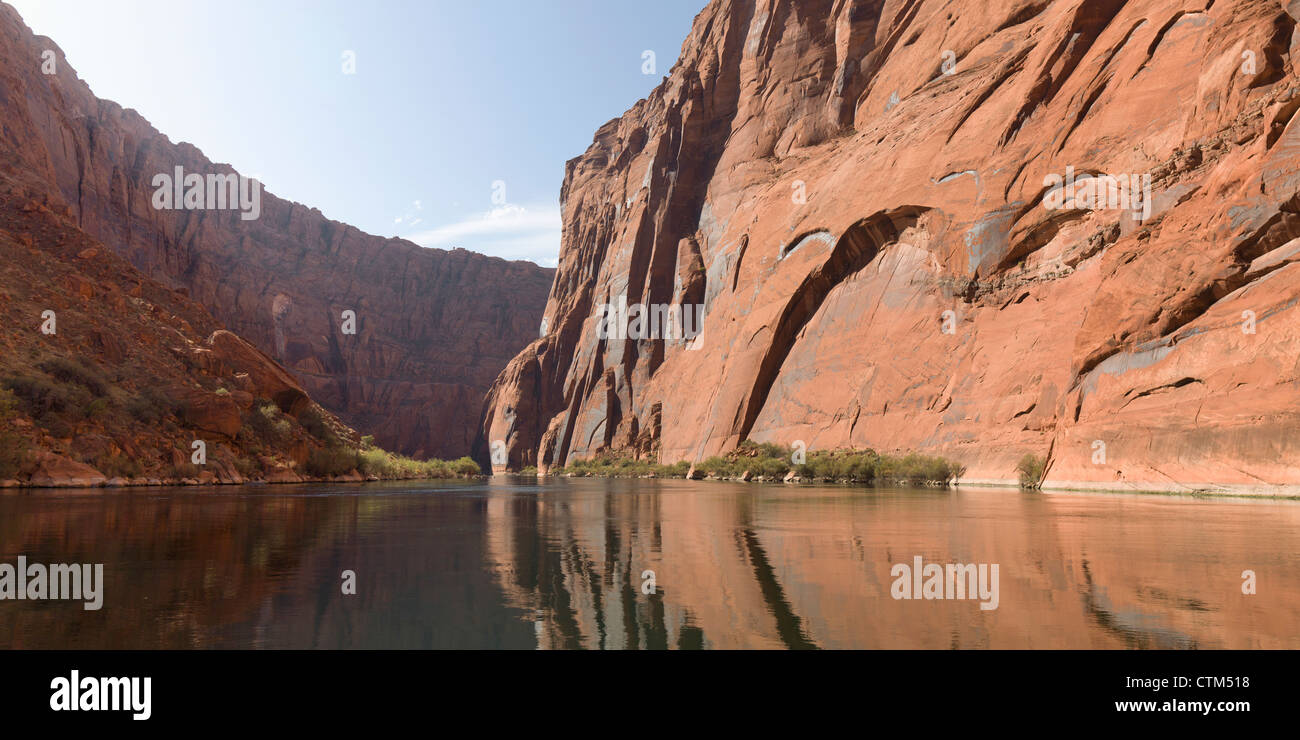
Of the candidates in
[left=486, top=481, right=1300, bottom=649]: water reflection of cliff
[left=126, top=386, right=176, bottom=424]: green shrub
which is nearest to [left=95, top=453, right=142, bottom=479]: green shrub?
[left=126, top=386, right=176, bottom=424]: green shrub

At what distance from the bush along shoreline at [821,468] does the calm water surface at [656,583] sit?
990 inches

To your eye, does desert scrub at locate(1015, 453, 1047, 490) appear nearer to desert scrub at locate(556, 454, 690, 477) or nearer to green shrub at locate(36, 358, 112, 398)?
desert scrub at locate(556, 454, 690, 477)

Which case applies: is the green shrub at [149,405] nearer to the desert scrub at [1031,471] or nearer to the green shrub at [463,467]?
the desert scrub at [1031,471]

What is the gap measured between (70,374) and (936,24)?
2662 inches

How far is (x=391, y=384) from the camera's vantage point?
5915 inches

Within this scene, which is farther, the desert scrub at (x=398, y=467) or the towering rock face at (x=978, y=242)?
the desert scrub at (x=398, y=467)

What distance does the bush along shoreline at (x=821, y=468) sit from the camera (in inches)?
1624

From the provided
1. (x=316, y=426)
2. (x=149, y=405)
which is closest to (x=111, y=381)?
(x=149, y=405)

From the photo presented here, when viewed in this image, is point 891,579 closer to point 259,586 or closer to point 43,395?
point 259,586

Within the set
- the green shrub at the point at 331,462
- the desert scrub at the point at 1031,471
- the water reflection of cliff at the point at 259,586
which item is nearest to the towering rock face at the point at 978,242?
the desert scrub at the point at 1031,471

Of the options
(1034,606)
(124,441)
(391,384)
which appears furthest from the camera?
(391,384)

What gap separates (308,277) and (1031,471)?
485ft

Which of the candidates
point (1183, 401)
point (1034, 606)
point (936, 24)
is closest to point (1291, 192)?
point (1183, 401)

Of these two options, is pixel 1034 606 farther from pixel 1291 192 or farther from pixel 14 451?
pixel 14 451
